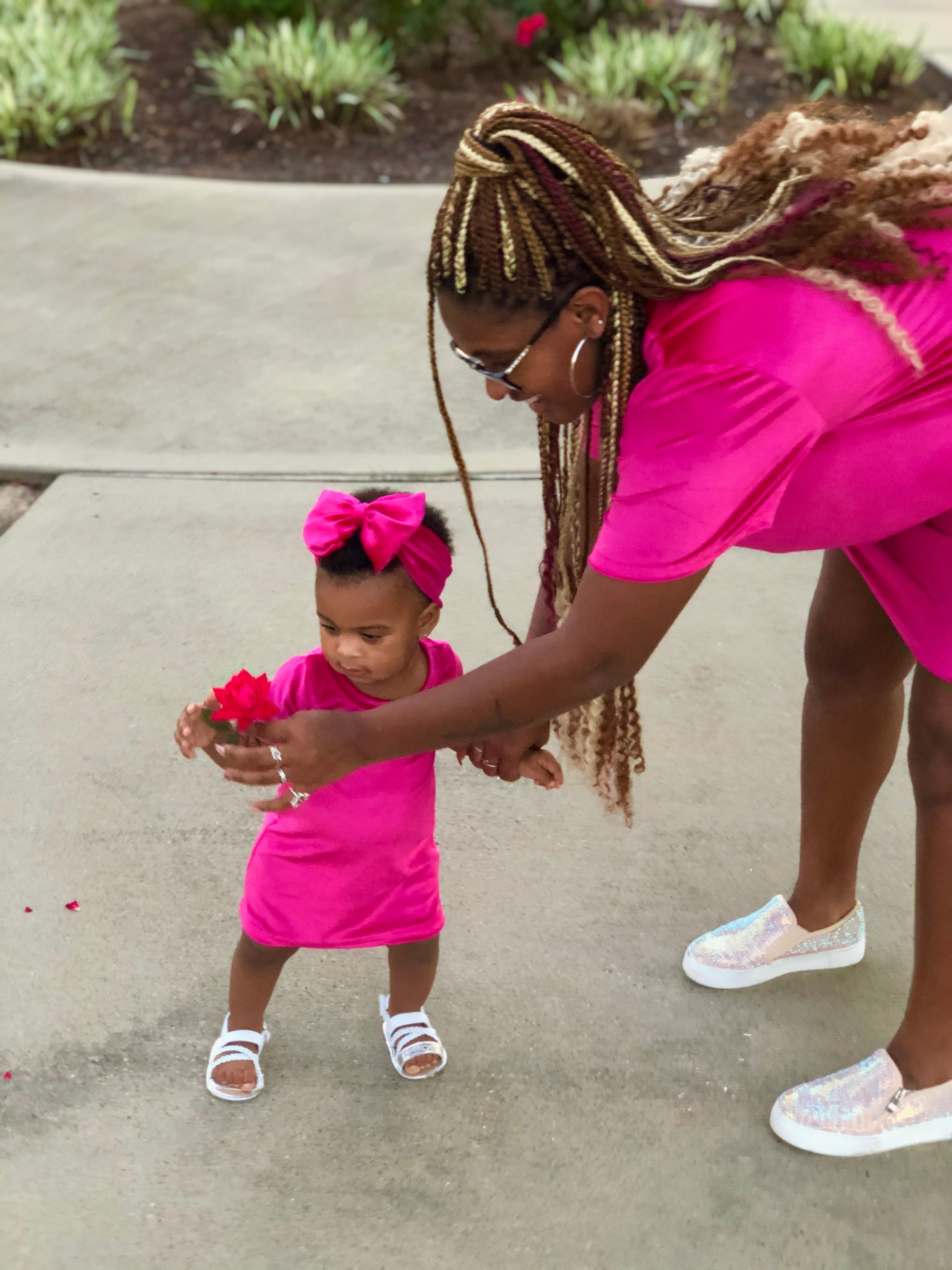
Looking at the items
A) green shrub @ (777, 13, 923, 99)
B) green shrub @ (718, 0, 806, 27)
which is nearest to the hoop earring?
green shrub @ (777, 13, 923, 99)

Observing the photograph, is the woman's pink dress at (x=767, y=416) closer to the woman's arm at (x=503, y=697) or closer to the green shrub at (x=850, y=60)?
the woman's arm at (x=503, y=697)

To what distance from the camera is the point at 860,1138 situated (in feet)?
7.39

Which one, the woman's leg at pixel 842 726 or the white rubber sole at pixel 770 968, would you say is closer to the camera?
the woman's leg at pixel 842 726

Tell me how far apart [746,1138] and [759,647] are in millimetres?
1563

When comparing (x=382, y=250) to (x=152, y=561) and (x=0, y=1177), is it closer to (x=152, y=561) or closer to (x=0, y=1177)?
(x=152, y=561)

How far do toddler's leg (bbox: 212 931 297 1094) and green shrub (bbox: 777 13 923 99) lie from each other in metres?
6.59

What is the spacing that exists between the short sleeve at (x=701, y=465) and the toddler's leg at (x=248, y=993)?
3.14 ft

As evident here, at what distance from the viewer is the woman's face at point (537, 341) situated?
5.60ft

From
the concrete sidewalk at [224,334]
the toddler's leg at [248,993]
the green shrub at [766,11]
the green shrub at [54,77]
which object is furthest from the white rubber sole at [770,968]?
the green shrub at [766,11]

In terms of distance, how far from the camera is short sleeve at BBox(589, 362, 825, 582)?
64.8 inches

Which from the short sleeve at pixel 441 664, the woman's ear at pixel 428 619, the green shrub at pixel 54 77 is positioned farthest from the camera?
the green shrub at pixel 54 77

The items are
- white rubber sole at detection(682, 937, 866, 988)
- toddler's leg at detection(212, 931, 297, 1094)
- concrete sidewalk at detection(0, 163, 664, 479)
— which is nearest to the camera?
toddler's leg at detection(212, 931, 297, 1094)

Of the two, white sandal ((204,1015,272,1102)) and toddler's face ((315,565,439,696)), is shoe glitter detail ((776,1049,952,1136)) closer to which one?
white sandal ((204,1015,272,1102))

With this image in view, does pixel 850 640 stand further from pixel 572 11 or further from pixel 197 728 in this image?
pixel 572 11
